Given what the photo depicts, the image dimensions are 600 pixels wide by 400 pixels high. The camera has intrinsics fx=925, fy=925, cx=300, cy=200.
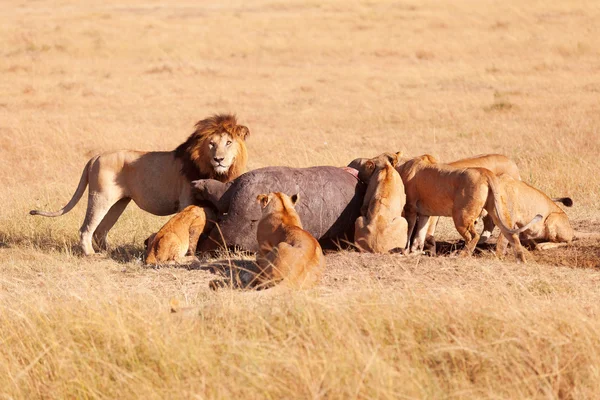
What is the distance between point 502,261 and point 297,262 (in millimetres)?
2097

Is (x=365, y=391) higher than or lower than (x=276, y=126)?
higher

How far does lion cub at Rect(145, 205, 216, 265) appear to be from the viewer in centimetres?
785

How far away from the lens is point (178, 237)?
7.97 metres

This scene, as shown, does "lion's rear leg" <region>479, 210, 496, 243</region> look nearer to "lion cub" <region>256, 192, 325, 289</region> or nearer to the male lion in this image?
"lion cub" <region>256, 192, 325, 289</region>

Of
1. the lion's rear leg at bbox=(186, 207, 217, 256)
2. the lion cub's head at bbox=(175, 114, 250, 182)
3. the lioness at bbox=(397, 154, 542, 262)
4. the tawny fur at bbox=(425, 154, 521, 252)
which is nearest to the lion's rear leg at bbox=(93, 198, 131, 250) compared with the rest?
the lion cub's head at bbox=(175, 114, 250, 182)

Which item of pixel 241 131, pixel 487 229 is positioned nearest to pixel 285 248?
pixel 241 131

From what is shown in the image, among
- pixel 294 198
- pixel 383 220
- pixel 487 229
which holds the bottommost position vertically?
pixel 487 229

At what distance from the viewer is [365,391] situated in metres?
4.44

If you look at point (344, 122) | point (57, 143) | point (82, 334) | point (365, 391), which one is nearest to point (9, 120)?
point (57, 143)

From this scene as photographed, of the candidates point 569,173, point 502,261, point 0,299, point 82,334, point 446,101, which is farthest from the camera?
point 446,101

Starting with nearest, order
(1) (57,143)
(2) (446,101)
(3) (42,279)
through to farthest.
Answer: (3) (42,279) < (1) (57,143) < (2) (446,101)

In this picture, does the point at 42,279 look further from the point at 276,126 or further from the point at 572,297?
the point at 276,126

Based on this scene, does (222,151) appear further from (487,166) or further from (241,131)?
(487,166)

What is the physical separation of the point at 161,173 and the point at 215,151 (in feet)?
2.36
